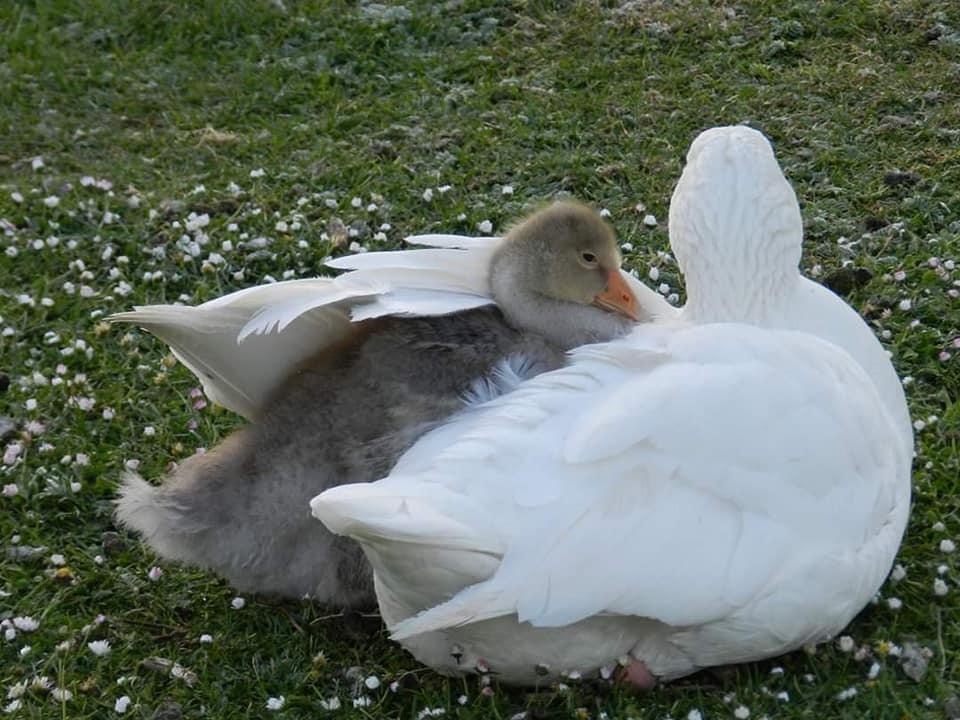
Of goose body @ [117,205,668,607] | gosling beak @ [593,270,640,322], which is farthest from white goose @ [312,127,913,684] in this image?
gosling beak @ [593,270,640,322]

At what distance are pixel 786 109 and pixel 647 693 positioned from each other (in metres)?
3.72

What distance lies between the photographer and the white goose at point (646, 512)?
320 cm

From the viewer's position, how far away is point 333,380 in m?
3.90

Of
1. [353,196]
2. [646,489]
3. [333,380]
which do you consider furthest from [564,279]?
[353,196]

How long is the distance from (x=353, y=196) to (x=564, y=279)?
7.91ft

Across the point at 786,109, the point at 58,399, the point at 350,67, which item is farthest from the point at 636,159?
the point at 58,399

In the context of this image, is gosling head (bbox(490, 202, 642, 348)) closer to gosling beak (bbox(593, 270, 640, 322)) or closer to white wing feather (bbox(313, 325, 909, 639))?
gosling beak (bbox(593, 270, 640, 322))

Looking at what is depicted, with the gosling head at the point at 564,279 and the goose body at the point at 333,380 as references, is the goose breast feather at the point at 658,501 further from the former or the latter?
the gosling head at the point at 564,279

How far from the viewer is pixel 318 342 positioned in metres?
4.02

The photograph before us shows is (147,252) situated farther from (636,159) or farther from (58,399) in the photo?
(636,159)

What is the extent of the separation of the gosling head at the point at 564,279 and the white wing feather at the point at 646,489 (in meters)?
0.43

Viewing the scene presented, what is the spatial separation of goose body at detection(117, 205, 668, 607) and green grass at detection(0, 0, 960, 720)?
342 millimetres

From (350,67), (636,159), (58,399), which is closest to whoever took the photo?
(58,399)

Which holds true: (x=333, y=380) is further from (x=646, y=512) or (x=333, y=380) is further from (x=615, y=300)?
(x=646, y=512)
